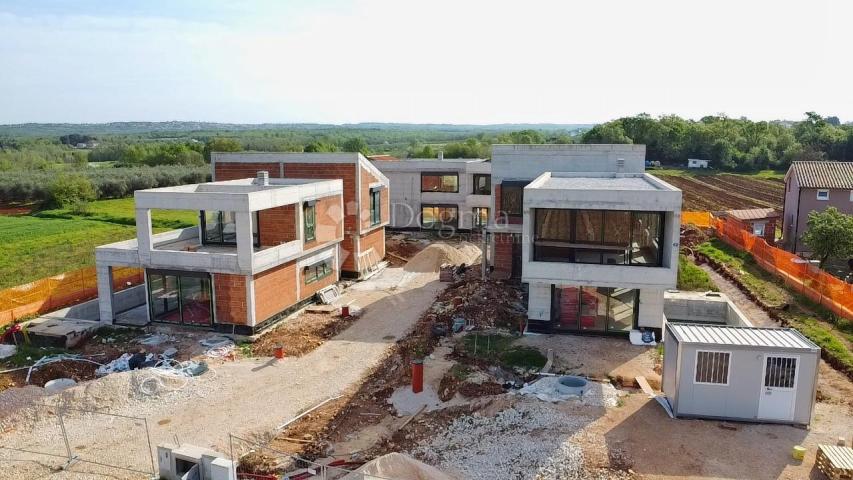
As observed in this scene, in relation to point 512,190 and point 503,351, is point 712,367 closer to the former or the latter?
point 503,351

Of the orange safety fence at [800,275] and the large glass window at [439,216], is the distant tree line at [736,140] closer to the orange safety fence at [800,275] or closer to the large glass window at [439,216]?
the orange safety fence at [800,275]

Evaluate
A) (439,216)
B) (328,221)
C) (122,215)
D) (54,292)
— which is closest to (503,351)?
(328,221)

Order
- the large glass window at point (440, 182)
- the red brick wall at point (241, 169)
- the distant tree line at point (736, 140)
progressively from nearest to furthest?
the red brick wall at point (241, 169) → the large glass window at point (440, 182) → the distant tree line at point (736, 140)

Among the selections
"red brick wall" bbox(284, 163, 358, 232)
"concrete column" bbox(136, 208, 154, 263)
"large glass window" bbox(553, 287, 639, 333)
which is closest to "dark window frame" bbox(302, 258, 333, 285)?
"red brick wall" bbox(284, 163, 358, 232)

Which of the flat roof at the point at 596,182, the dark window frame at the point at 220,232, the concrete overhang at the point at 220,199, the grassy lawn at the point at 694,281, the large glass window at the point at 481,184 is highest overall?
the flat roof at the point at 596,182

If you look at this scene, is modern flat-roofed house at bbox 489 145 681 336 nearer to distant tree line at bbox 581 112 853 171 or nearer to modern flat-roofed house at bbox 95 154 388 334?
modern flat-roofed house at bbox 95 154 388 334

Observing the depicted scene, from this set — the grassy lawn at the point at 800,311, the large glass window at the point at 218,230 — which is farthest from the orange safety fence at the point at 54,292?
the grassy lawn at the point at 800,311
